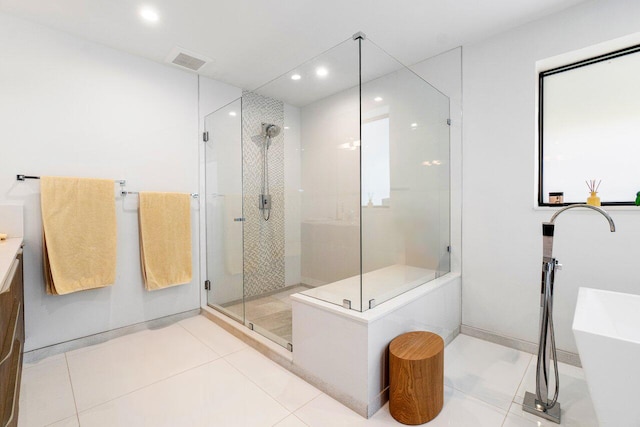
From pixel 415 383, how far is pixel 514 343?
49.4 inches

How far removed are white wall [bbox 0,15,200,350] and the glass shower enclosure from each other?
0.39m

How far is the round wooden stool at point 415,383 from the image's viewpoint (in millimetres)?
1472

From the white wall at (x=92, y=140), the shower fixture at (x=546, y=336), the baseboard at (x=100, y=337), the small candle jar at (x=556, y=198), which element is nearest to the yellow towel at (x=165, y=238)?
the white wall at (x=92, y=140)

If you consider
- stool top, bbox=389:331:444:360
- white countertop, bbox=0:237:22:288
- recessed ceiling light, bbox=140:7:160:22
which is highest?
recessed ceiling light, bbox=140:7:160:22

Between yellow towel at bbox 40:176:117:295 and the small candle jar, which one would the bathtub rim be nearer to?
the small candle jar

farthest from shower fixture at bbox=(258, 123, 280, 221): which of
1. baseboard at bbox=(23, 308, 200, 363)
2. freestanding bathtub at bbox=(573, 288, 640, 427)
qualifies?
freestanding bathtub at bbox=(573, 288, 640, 427)

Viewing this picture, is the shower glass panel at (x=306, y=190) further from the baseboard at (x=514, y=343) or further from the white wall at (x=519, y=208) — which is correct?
the baseboard at (x=514, y=343)

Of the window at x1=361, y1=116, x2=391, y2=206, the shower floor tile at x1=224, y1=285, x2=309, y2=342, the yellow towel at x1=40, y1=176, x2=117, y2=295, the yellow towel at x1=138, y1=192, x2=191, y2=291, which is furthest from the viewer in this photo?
the yellow towel at x1=138, y1=192, x2=191, y2=291

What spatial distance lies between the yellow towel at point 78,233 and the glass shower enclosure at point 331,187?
0.92 m

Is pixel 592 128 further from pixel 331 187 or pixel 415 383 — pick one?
pixel 415 383

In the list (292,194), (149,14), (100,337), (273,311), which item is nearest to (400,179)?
(292,194)

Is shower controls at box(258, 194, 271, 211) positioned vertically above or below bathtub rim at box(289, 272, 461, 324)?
above

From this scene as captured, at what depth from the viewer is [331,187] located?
2.12 meters

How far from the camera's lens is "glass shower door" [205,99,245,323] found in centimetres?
273
